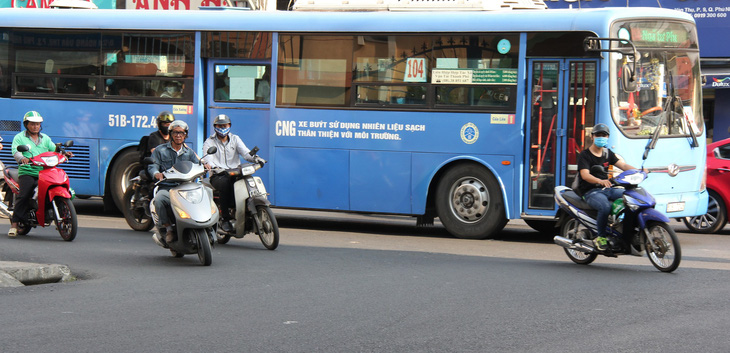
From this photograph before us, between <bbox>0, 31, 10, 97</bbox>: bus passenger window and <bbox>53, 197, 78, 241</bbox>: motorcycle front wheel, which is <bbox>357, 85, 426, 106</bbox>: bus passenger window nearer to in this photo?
<bbox>53, 197, 78, 241</bbox>: motorcycle front wheel

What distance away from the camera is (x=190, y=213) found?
32.3 ft

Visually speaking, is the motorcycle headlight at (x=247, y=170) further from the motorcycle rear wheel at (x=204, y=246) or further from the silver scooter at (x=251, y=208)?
the motorcycle rear wheel at (x=204, y=246)

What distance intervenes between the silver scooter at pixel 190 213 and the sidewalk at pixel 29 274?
1.29 metres

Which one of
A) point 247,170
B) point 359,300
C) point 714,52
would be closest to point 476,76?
point 247,170

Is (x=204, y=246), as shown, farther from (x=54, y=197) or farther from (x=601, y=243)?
(x=601, y=243)

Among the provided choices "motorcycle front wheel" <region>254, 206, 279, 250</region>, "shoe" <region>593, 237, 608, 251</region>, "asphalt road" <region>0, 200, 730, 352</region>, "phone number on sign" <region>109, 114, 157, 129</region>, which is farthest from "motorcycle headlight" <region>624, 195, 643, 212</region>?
"phone number on sign" <region>109, 114, 157, 129</region>

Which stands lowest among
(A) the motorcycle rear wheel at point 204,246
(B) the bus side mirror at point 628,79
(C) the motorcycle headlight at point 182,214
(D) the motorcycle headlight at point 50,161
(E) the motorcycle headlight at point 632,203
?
(A) the motorcycle rear wheel at point 204,246

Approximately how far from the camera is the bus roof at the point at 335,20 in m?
12.5

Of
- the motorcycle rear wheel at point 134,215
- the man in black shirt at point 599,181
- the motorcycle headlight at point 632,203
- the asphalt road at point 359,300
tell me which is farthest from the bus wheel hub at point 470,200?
the motorcycle rear wheel at point 134,215

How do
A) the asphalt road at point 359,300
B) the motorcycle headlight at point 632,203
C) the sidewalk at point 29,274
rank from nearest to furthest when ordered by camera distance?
1. the asphalt road at point 359,300
2. the sidewalk at point 29,274
3. the motorcycle headlight at point 632,203

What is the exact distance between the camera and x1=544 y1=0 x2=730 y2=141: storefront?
73.9 ft

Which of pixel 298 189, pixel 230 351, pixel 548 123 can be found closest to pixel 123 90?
pixel 298 189

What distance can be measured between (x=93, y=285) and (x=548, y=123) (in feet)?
21.0

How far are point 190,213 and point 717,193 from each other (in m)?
8.38
